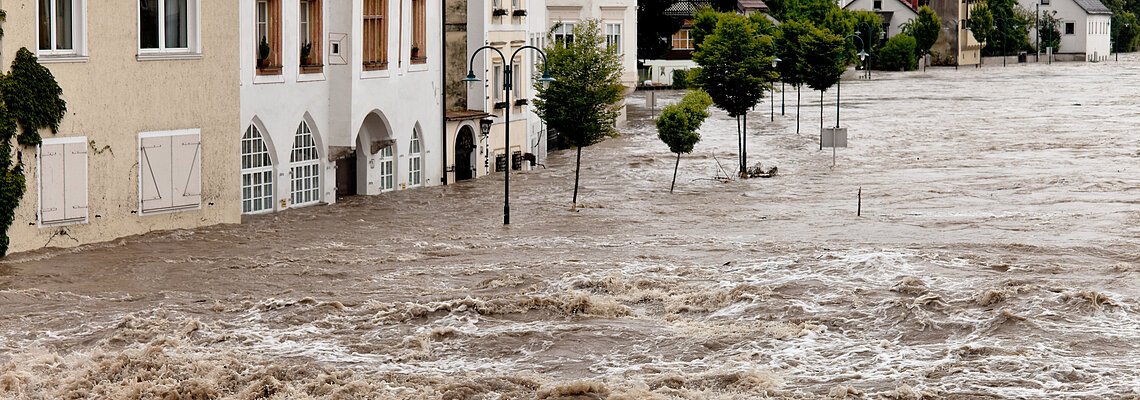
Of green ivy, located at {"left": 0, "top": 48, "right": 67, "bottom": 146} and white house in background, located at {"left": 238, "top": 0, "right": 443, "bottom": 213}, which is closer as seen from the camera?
green ivy, located at {"left": 0, "top": 48, "right": 67, "bottom": 146}

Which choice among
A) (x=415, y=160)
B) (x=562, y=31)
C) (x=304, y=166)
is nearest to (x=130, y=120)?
(x=304, y=166)

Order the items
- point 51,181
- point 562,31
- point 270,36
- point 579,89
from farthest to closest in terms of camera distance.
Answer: point 562,31 → point 579,89 → point 270,36 → point 51,181

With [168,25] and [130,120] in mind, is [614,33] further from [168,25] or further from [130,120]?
[130,120]

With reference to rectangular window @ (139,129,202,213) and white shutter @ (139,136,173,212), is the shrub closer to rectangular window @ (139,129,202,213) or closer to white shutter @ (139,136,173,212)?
rectangular window @ (139,129,202,213)

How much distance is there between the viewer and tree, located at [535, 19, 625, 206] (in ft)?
157

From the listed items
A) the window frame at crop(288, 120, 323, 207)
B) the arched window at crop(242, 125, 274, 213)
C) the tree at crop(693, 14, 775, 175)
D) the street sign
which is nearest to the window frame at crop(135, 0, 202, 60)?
the arched window at crop(242, 125, 274, 213)

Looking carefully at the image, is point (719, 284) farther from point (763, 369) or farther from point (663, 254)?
point (763, 369)

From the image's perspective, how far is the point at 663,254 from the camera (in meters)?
36.7

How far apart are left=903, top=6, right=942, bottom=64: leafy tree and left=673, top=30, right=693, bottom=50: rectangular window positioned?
115 ft

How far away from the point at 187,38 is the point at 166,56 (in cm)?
96

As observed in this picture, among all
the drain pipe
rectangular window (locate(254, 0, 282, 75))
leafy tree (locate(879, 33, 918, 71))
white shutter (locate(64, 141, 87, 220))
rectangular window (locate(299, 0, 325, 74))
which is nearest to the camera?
white shutter (locate(64, 141, 87, 220))

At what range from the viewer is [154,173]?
1491 inches

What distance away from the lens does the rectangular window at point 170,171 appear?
37.7m

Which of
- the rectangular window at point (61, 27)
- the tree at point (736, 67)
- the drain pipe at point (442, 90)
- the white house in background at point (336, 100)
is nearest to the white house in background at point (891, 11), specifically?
the tree at point (736, 67)
